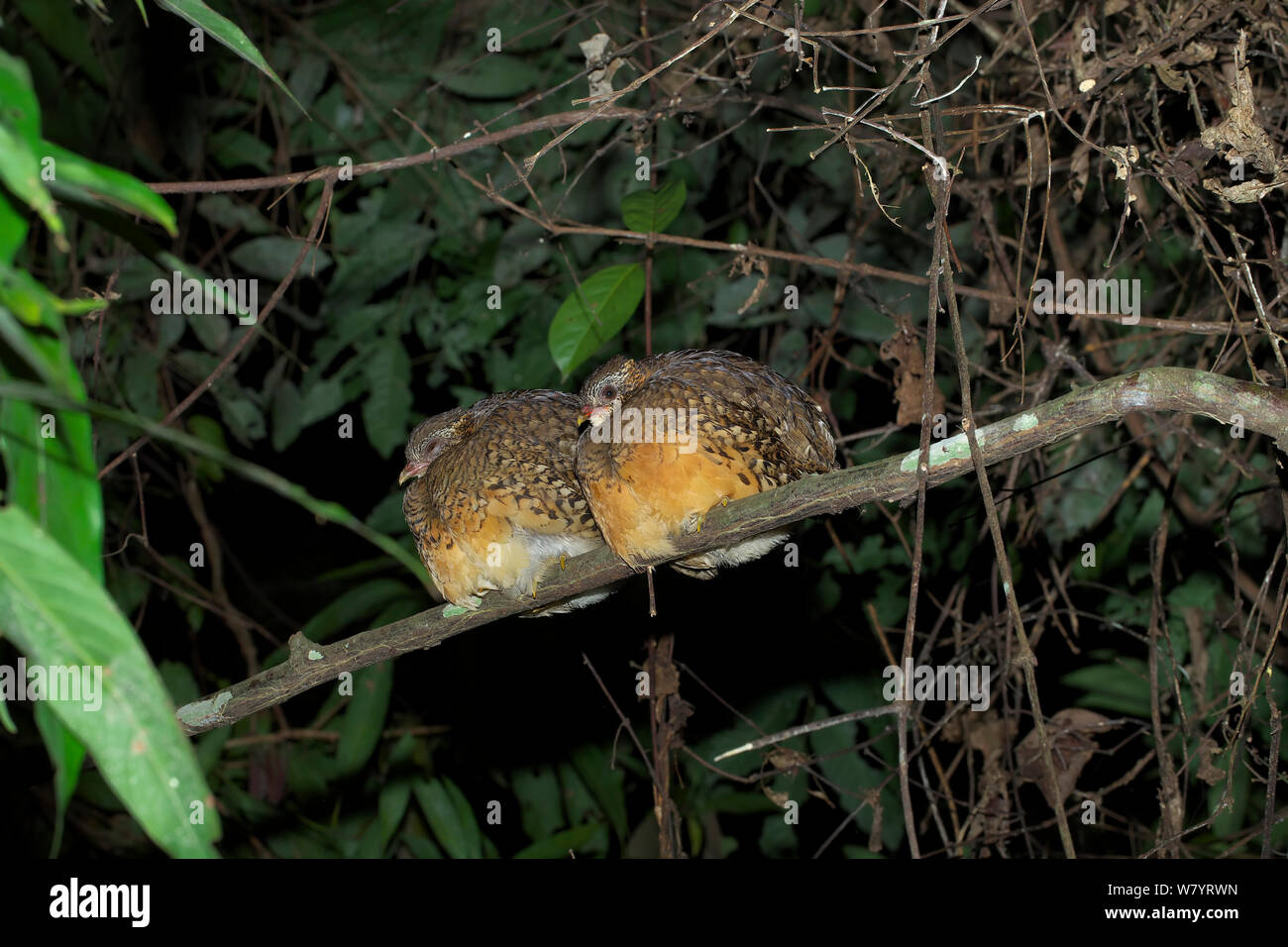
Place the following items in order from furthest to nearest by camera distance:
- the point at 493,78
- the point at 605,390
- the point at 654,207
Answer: the point at 493,78 → the point at 654,207 → the point at 605,390

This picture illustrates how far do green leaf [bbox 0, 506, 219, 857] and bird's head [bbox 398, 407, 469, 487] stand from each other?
1.92m

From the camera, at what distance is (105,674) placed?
88 cm

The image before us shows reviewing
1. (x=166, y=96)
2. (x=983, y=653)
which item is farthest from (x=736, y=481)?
(x=166, y=96)

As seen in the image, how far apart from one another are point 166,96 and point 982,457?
143 inches

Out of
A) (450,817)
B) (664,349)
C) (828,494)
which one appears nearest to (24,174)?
(828,494)

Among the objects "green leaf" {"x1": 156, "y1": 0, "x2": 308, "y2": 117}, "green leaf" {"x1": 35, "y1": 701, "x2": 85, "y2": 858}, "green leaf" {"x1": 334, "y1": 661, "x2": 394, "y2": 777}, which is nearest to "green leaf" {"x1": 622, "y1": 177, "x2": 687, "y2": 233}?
"green leaf" {"x1": 156, "y1": 0, "x2": 308, "y2": 117}

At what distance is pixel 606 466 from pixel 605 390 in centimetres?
20

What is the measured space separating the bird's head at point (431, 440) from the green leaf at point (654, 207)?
2.23 feet

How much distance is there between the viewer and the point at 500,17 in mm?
3928

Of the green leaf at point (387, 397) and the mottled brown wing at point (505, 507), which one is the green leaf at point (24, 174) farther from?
the green leaf at point (387, 397)

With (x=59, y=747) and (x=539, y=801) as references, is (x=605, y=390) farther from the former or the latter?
(x=539, y=801)

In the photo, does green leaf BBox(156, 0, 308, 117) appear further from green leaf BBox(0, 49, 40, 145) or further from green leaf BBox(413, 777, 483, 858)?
green leaf BBox(413, 777, 483, 858)

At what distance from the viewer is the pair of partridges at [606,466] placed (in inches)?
85.6

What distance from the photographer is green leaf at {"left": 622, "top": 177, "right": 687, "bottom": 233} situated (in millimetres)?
2705
